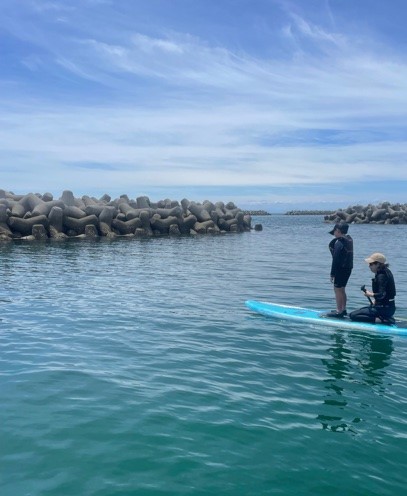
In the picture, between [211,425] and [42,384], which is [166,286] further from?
[211,425]

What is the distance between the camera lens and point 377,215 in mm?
83812

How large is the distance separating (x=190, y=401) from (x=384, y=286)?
18.5 ft

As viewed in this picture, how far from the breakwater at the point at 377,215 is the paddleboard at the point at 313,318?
220 ft

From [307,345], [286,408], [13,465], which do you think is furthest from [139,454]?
[307,345]

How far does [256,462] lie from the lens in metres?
5.90

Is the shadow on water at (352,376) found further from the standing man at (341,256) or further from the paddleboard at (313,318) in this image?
the standing man at (341,256)

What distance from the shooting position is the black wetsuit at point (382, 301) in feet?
37.3

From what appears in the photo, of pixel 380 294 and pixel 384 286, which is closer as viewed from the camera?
pixel 384 286

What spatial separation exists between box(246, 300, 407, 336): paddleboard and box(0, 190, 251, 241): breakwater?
23.6 meters

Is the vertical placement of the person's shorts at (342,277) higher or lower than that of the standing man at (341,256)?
lower

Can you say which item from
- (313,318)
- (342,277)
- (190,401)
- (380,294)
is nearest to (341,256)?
(342,277)

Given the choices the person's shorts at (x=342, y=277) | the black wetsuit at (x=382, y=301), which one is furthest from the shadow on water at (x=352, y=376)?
the person's shorts at (x=342, y=277)

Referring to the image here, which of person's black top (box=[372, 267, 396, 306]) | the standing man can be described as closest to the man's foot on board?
the standing man

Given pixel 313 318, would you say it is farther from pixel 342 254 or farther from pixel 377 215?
pixel 377 215
